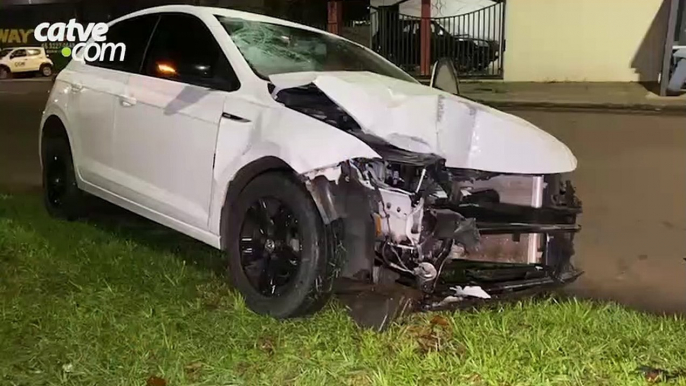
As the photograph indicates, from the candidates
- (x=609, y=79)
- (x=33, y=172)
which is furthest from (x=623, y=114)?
(x=33, y=172)

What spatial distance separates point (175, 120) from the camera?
4.76 m

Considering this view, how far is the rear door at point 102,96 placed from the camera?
5371 mm

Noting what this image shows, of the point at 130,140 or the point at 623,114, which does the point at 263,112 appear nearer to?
the point at 130,140

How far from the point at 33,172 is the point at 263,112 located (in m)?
5.46

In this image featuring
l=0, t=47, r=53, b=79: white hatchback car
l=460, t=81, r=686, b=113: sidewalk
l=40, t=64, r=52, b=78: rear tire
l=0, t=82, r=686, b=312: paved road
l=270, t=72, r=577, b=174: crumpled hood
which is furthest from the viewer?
l=460, t=81, r=686, b=113: sidewalk

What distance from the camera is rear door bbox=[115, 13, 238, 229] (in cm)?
457

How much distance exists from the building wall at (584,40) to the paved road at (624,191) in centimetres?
575

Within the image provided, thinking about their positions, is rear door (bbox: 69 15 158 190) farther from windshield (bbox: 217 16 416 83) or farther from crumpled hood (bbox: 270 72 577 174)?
crumpled hood (bbox: 270 72 577 174)

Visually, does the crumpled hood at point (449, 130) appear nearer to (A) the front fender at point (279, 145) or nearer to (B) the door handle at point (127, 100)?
(A) the front fender at point (279, 145)

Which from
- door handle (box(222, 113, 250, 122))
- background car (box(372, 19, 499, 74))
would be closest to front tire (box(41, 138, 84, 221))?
door handle (box(222, 113, 250, 122))

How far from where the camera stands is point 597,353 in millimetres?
3676

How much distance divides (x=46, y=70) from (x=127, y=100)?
374cm

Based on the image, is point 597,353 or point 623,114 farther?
point 623,114

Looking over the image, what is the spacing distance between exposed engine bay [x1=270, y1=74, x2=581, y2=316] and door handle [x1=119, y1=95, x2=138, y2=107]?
1322mm
